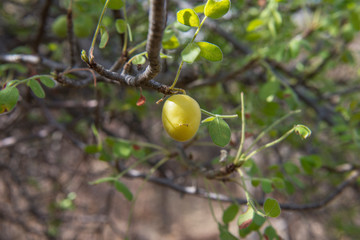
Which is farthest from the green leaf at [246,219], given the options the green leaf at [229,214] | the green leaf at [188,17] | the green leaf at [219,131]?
the green leaf at [188,17]

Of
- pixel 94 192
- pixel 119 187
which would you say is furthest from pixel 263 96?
pixel 94 192

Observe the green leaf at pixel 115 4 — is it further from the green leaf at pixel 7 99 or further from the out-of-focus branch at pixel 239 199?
the out-of-focus branch at pixel 239 199

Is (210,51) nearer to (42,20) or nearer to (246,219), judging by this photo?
(246,219)

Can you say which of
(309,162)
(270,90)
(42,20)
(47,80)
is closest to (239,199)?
(309,162)

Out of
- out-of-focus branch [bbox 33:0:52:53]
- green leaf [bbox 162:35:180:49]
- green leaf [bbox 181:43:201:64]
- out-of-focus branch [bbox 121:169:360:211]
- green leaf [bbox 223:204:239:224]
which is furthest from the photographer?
out-of-focus branch [bbox 33:0:52:53]

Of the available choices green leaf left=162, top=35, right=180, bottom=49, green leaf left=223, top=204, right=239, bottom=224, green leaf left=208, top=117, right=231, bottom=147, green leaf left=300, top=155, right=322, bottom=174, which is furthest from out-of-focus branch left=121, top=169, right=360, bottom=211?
green leaf left=162, top=35, right=180, bottom=49

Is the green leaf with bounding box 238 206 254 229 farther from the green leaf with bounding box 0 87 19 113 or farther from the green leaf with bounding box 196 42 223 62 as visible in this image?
the green leaf with bounding box 0 87 19 113

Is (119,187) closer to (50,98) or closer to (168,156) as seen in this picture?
(168,156)
